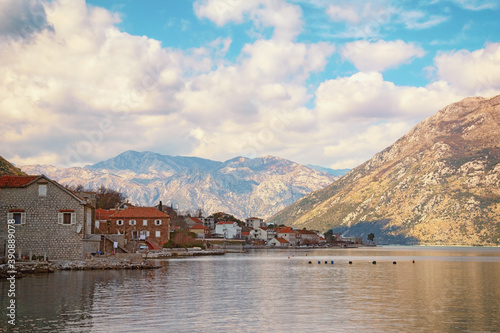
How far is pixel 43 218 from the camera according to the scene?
69.7 metres

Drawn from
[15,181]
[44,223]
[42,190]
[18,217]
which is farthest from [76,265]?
[15,181]

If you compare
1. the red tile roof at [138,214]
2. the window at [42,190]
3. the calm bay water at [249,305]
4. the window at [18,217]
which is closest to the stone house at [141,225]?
the red tile roof at [138,214]

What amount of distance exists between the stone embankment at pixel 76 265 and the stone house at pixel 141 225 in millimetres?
33923

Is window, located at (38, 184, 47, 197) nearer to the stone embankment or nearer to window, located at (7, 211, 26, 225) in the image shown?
window, located at (7, 211, 26, 225)

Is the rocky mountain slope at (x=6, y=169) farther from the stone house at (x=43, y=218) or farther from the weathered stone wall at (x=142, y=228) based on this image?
the stone house at (x=43, y=218)

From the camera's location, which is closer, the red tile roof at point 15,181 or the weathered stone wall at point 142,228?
the red tile roof at point 15,181

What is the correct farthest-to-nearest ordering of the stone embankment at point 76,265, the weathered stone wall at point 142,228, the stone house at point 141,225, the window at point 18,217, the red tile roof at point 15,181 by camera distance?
the stone house at point 141,225
the weathered stone wall at point 142,228
the red tile roof at point 15,181
the window at point 18,217
the stone embankment at point 76,265

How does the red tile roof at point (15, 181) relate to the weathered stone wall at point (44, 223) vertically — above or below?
above

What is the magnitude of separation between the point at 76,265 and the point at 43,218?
315 inches

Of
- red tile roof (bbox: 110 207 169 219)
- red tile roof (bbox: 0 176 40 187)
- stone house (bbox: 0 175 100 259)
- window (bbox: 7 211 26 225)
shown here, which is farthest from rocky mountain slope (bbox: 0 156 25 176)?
window (bbox: 7 211 26 225)

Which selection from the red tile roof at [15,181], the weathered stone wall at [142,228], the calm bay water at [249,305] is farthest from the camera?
the weathered stone wall at [142,228]

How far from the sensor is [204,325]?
98.1 ft

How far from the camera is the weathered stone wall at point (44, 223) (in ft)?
227

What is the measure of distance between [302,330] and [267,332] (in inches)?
81.4
